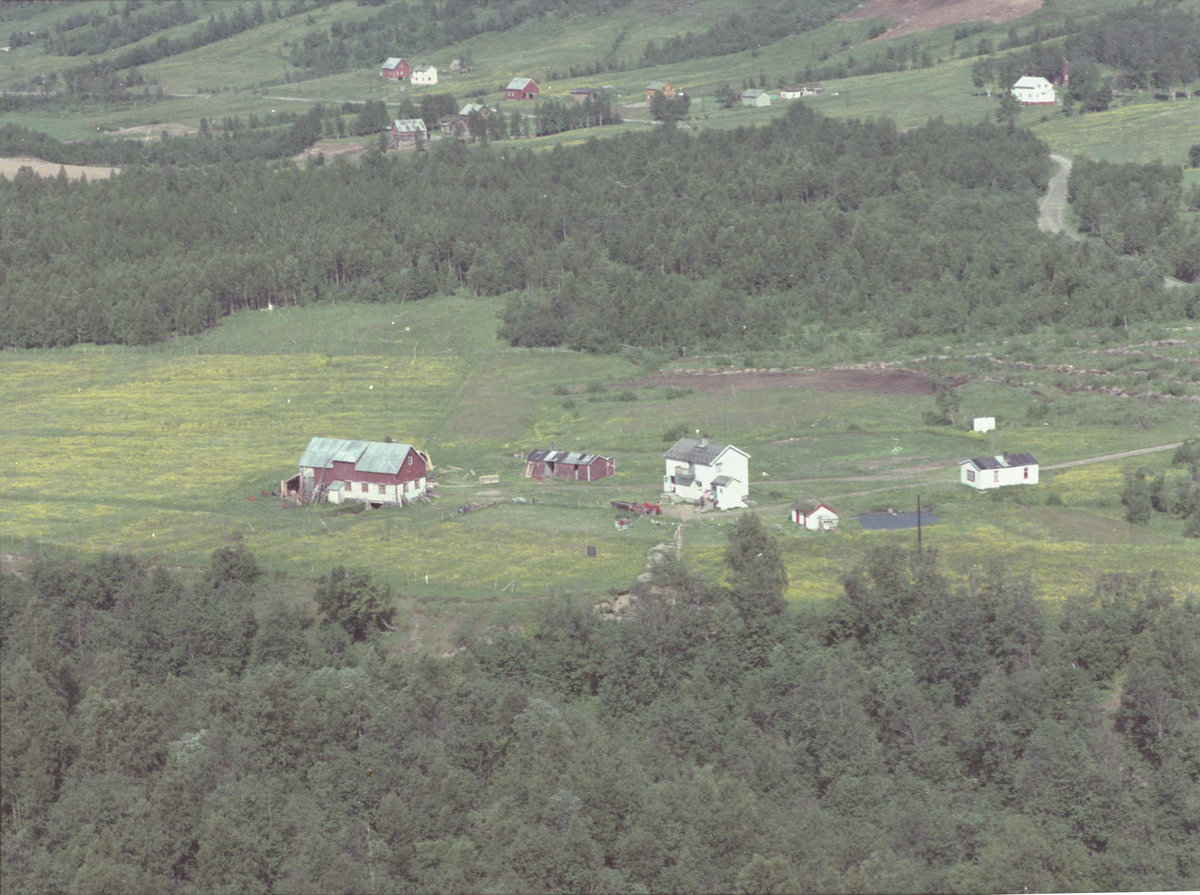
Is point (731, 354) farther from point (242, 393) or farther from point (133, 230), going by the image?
point (133, 230)

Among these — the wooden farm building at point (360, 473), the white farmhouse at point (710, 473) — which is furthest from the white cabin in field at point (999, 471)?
the wooden farm building at point (360, 473)

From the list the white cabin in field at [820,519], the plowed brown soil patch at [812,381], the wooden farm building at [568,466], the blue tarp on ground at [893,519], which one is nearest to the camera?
the white cabin in field at [820,519]

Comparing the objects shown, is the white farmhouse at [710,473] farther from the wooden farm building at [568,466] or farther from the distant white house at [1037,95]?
the distant white house at [1037,95]

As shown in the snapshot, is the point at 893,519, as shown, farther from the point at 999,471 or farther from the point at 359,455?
the point at 359,455

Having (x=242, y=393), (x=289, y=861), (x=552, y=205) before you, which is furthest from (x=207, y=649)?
(x=552, y=205)

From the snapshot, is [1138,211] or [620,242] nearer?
[1138,211]

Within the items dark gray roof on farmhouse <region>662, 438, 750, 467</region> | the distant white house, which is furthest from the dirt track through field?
dark gray roof on farmhouse <region>662, 438, 750, 467</region>

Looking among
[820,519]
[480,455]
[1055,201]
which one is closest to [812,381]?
[480,455]

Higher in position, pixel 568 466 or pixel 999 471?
pixel 568 466
